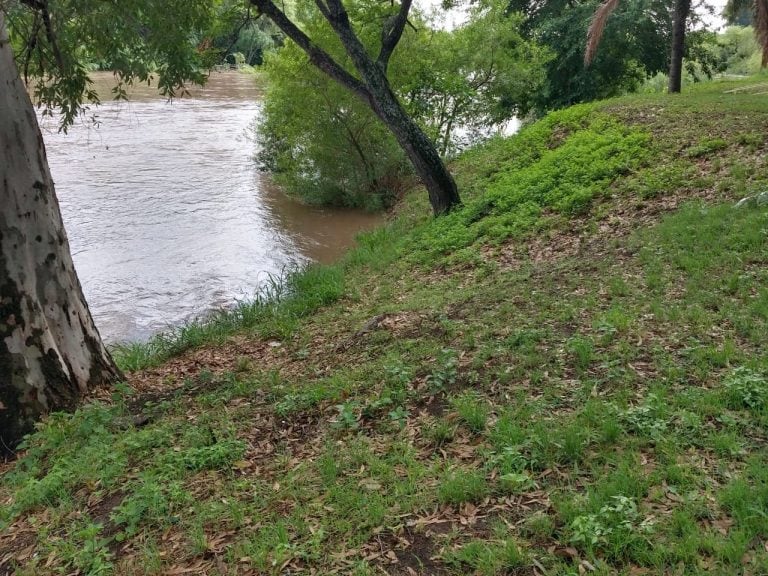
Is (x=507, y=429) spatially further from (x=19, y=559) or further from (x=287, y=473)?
(x=19, y=559)

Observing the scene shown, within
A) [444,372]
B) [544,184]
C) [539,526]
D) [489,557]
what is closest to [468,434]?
[444,372]

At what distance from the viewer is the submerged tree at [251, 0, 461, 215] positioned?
1014 cm

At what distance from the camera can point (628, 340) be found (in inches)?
195

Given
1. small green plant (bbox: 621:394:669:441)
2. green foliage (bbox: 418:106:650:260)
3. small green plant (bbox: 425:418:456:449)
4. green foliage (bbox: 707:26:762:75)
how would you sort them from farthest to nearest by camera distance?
green foliage (bbox: 707:26:762:75) < green foliage (bbox: 418:106:650:260) < small green plant (bbox: 425:418:456:449) < small green plant (bbox: 621:394:669:441)

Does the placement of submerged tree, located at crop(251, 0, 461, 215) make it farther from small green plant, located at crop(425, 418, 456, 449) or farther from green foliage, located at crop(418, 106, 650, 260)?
small green plant, located at crop(425, 418, 456, 449)

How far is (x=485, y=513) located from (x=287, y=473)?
1.43 meters

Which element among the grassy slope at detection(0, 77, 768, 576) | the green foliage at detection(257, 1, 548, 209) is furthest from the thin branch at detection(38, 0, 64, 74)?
the green foliage at detection(257, 1, 548, 209)

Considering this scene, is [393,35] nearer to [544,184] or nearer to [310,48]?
[310,48]

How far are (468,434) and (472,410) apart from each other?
0.21 meters

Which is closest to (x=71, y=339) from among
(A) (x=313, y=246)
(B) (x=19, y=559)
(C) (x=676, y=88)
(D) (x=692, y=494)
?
(B) (x=19, y=559)

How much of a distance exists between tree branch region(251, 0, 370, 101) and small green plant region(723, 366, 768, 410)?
8.13m

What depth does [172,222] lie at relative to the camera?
49.6ft

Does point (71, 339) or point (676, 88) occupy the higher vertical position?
point (676, 88)

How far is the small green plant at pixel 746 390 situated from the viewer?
3.81 metres
